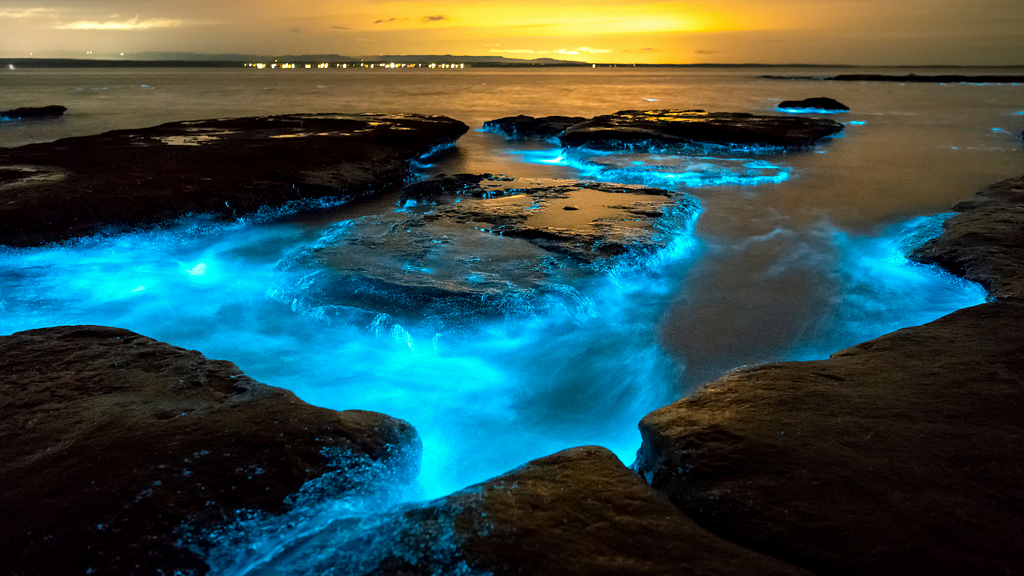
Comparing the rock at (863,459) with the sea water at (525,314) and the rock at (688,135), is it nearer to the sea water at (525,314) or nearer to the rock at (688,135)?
the sea water at (525,314)

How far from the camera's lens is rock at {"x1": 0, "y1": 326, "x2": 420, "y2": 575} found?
1897 mm

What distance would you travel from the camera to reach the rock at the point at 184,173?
19.5 ft

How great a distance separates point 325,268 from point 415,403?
1.96m

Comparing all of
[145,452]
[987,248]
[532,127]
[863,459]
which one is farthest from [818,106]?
[145,452]

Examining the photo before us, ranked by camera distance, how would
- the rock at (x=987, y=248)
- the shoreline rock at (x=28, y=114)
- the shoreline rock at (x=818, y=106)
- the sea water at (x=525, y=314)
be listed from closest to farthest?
the sea water at (x=525, y=314)
the rock at (x=987, y=248)
the shoreline rock at (x=28, y=114)
the shoreline rock at (x=818, y=106)

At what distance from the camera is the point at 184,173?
7.41 meters

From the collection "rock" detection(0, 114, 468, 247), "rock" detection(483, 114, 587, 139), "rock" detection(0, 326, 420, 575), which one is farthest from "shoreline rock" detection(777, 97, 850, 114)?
"rock" detection(0, 326, 420, 575)

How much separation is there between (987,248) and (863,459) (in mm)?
3838

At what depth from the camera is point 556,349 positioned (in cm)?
409

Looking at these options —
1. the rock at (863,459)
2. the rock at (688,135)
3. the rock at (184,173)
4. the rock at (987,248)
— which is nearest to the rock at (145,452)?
the rock at (863,459)

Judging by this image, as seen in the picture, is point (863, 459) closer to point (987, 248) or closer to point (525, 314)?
point (525, 314)

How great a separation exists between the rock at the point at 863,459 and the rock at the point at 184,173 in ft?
20.1

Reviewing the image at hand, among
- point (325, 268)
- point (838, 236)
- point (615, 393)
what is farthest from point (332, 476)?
point (838, 236)

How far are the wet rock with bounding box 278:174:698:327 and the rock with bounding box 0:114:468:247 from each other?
1641mm
